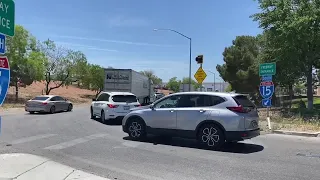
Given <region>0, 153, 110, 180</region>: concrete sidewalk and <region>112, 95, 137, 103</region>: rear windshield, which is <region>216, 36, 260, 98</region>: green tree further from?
<region>0, 153, 110, 180</region>: concrete sidewalk

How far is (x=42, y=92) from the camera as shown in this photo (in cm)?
5778

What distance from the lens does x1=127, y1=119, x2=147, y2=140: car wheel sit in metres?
12.7

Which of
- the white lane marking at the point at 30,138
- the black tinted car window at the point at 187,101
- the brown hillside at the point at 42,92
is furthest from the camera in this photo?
the brown hillside at the point at 42,92

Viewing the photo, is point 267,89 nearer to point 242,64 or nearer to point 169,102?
point 169,102

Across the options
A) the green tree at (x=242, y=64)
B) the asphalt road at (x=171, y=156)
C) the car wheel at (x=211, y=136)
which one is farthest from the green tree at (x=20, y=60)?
the car wheel at (x=211, y=136)

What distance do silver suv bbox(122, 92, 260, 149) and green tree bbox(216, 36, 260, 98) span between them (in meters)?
43.1

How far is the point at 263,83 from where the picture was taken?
17953 mm

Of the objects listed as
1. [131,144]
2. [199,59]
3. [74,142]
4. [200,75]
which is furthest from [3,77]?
[199,59]

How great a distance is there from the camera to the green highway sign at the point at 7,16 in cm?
536

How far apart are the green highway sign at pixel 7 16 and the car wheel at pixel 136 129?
756 cm

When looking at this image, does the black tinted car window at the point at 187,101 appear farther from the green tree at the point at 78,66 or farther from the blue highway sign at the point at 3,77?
the green tree at the point at 78,66

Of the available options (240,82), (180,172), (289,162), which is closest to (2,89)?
(180,172)

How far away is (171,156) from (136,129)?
3193 millimetres

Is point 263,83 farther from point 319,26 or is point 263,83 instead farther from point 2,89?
point 2,89
